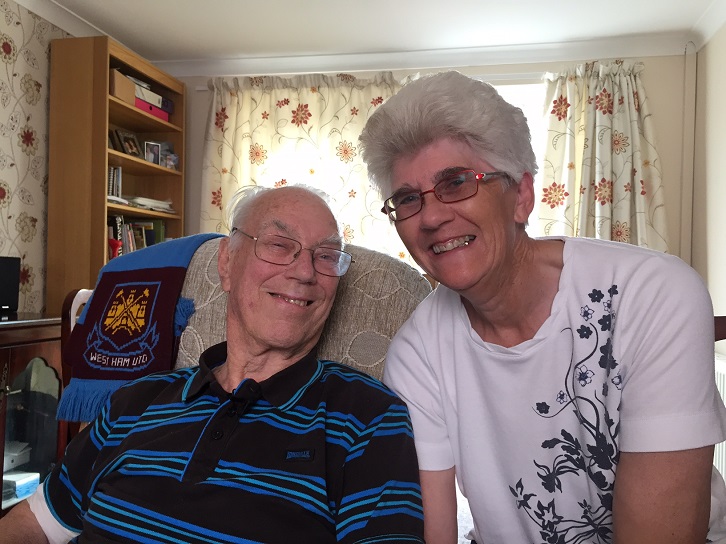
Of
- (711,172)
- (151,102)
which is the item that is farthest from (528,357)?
(151,102)

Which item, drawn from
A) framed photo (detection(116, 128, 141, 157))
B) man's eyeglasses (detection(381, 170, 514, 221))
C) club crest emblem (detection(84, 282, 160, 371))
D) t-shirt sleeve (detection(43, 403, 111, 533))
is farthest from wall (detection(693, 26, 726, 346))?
framed photo (detection(116, 128, 141, 157))

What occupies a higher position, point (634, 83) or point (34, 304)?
point (634, 83)

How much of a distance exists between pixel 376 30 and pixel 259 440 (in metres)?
3.48

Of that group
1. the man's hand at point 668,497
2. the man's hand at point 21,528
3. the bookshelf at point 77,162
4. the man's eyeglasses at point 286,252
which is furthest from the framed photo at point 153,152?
the man's hand at point 668,497

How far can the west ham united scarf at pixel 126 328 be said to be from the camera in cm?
156

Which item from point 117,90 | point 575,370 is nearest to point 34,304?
point 117,90

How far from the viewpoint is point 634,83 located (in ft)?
13.8

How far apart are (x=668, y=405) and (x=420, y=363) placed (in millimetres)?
427

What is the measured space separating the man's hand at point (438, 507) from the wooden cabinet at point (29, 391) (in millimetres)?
2074

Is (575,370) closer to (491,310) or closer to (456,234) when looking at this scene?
(491,310)

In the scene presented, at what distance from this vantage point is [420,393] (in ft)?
3.83

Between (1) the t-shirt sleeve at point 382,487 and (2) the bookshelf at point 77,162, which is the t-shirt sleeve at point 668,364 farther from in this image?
(2) the bookshelf at point 77,162

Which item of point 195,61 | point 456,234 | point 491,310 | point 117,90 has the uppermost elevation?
point 195,61

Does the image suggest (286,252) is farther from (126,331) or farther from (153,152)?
(153,152)
